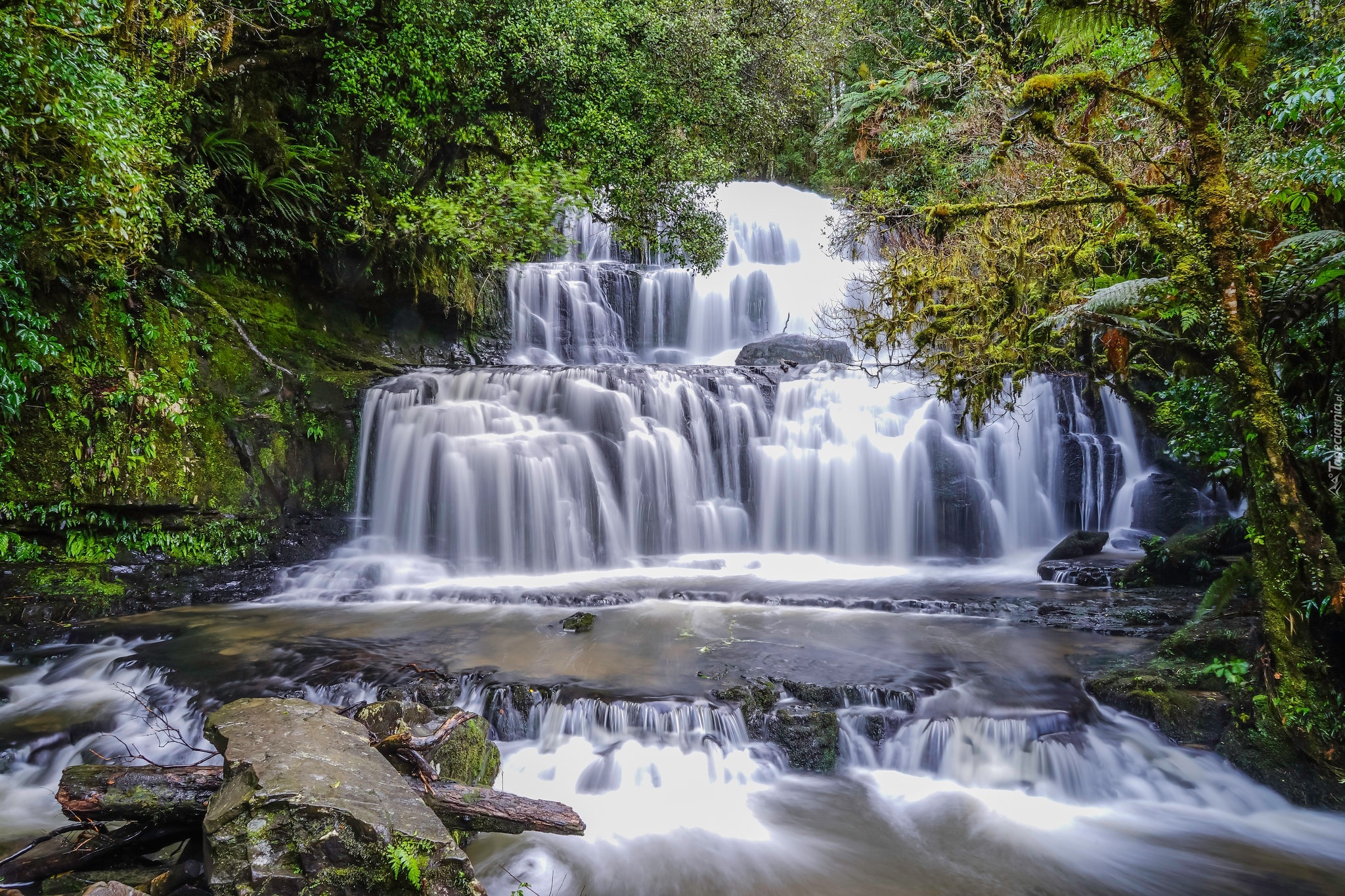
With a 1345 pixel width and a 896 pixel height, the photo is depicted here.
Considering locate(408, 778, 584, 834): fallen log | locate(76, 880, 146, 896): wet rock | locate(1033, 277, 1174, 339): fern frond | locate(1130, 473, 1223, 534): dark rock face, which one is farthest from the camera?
locate(1130, 473, 1223, 534): dark rock face

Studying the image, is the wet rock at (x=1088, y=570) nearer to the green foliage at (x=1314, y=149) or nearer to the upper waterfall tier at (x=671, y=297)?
the green foliage at (x=1314, y=149)

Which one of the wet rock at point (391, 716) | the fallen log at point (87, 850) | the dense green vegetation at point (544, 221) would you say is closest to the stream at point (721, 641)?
the wet rock at point (391, 716)

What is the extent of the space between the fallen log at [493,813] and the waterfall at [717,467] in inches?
263

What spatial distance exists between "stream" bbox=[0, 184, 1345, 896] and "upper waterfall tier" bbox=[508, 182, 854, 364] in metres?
0.15

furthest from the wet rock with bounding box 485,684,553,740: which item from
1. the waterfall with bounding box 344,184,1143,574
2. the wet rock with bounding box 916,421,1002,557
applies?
the wet rock with bounding box 916,421,1002,557

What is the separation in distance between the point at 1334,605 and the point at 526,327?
13.0 meters

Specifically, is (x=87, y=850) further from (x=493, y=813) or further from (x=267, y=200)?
(x=267, y=200)

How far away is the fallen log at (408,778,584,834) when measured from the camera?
3281 mm

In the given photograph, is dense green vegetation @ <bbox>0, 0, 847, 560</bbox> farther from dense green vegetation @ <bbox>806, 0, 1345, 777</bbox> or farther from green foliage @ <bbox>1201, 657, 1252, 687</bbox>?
green foliage @ <bbox>1201, 657, 1252, 687</bbox>

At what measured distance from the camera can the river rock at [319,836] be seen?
261 cm

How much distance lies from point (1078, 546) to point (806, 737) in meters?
6.37

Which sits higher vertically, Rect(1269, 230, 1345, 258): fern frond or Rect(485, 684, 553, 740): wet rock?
Rect(1269, 230, 1345, 258): fern frond

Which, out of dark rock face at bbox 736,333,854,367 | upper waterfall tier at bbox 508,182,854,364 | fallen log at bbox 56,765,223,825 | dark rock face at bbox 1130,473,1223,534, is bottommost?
fallen log at bbox 56,765,223,825

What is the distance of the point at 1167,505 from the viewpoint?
9.99 meters
